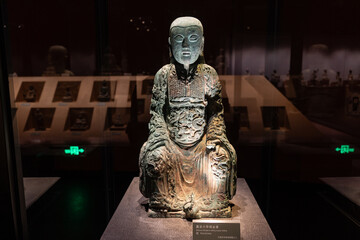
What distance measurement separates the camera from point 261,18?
3727 mm

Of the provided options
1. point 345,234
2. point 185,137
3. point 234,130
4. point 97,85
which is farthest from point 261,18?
point 345,234

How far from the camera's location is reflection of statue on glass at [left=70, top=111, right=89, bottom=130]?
4.08 meters

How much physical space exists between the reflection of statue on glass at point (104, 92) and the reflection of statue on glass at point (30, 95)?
76 centimetres

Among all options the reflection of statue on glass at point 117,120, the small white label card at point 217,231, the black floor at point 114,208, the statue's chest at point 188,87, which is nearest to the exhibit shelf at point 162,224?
the small white label card at point 217,231

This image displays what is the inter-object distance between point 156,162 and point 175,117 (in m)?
0.47

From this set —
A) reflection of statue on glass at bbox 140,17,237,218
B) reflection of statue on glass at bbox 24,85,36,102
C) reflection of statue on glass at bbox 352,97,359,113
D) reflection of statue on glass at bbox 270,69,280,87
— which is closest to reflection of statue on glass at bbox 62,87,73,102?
reflection of statue on glass at bbox 24,85,36,102

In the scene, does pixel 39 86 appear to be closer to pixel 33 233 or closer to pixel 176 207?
pixel 33 233

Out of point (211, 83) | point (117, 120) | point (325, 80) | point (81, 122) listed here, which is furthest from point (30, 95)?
point (325, 80)

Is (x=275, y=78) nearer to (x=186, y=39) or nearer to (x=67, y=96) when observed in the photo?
(x=186, y=39)

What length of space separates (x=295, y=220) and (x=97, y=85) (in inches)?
111

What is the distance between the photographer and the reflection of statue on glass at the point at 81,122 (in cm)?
408

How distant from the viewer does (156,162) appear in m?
2.76

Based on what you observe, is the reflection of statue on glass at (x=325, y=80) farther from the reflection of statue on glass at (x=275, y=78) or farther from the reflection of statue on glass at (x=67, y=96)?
the reflection of statue on glass at (x=67, y=96)

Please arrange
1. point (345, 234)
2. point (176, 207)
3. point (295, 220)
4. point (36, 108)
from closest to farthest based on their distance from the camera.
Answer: point (176, 207) → point (345, 234) → point (295, 220) → point (36, 108)
